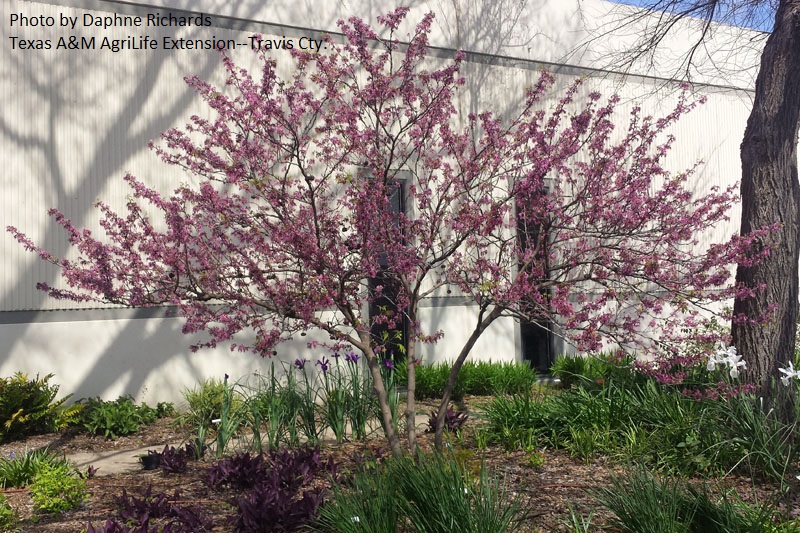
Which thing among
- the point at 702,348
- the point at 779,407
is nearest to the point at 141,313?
the point at 702,348

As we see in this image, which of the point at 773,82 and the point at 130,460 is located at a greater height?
the point at 773,82

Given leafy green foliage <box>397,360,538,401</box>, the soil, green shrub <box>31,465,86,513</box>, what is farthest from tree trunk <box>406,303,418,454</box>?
leafy green foliage <box>397,360,538,401</box>

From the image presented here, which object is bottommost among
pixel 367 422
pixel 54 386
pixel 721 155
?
pixel 367 422

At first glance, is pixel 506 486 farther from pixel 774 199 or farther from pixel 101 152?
pixel 101 152

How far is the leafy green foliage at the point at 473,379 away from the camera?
9.67 m

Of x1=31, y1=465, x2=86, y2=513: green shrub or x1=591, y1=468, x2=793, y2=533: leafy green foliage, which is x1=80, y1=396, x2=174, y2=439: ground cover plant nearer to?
x1=31, y1=465, x2=86, y2=513: green shrub

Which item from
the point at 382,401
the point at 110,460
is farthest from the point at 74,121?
the point at 382,401

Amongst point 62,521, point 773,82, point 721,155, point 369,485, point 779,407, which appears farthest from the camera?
point 721,155

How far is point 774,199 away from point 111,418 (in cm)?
701

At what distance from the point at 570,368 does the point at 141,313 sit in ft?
19.3

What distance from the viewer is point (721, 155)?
46.2ft

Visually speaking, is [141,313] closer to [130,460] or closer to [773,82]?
[130,460]

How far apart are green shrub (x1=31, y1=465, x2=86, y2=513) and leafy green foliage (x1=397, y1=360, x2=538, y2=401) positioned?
4733mm

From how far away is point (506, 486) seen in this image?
479cm
